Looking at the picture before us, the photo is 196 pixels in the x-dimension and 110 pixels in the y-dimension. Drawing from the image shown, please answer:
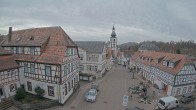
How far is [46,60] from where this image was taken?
20359 mm

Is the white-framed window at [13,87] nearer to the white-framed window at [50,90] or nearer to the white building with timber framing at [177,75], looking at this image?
the white-framed window at [50,90]

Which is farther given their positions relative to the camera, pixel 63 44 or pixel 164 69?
pixel 164 69

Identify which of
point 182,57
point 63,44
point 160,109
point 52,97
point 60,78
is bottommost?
point 160,109

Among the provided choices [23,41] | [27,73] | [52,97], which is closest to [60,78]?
[52,97]

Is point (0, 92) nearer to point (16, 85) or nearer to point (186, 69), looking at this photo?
point (16, 85)

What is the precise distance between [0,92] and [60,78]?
853cm

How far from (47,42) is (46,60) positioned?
3.55 meters

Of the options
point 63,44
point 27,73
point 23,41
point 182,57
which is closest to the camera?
point 63,44

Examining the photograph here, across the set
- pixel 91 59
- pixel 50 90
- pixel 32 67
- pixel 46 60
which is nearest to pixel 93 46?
pixel 91 59

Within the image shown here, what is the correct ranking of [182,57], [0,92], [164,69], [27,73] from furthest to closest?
[164,69], [182,57], [27,73], [0,92]

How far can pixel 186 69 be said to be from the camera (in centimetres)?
2545

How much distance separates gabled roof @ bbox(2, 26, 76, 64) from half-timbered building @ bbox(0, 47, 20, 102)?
5.21 feet

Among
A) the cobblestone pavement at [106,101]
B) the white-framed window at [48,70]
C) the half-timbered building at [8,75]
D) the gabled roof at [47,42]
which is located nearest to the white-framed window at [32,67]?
the gabled roof at [47,42]

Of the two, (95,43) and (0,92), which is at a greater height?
(95,43)
